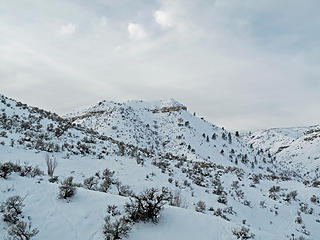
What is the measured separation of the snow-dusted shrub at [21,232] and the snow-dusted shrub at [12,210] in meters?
0.30

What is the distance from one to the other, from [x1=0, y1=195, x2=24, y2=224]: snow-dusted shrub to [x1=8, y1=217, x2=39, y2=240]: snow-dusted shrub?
0.30m

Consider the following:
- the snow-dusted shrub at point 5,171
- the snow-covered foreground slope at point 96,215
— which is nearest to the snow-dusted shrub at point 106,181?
the snow-covered foreground slope at point 96,215

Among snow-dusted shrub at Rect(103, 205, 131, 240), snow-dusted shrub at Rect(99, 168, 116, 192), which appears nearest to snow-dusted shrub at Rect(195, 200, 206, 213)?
snow-dusted shrub at Rect(99, 168, 116, 192)

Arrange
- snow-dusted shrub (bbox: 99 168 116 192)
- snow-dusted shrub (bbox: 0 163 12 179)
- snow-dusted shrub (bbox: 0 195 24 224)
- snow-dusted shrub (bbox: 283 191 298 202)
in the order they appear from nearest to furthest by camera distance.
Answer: snow-dusted shrub (bbox: 0 195 24 224) → snow-dusted shrub (bbox: 0 163 12 179) → snow-dusted shrub (bbox: 99 168 116 192) → snow-dusted shrub (bbox: 283 191 298 202)

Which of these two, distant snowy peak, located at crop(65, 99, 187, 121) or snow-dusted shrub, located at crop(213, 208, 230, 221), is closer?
snow-dusted shrub, located at crop(213, 208, 230, 221)

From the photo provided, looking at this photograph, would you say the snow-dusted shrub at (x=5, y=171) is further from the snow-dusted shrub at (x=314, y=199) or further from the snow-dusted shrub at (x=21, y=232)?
the snow-dusted shrub at (x=314, y=199)

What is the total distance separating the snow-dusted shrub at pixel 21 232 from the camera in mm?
5088

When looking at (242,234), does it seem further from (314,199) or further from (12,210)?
(314,199)

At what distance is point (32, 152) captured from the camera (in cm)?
1344

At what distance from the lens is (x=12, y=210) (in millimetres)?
5953

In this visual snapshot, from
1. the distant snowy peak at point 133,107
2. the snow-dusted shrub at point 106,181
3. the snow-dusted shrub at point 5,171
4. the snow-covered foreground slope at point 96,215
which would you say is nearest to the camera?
the snow-covered foreground slope at point 96,215

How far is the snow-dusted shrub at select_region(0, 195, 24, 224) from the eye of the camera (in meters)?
5.64

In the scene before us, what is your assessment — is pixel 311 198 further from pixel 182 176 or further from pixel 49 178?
pixel 49 178

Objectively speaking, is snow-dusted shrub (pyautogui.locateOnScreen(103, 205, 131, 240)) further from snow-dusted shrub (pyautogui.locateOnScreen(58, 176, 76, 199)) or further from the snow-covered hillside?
snow-dusted shrub (pyautogui.locateOnScreen(58, 176, 76, 199))
